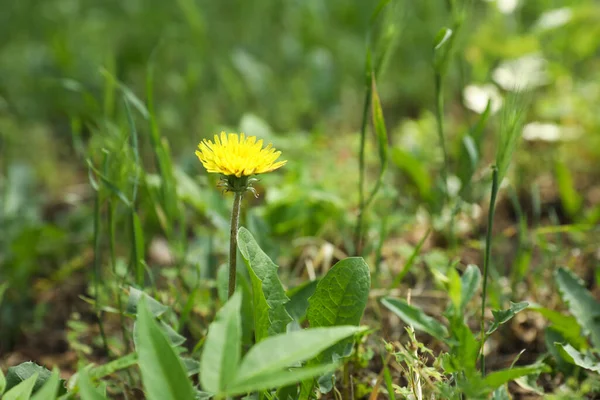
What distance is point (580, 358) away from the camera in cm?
123

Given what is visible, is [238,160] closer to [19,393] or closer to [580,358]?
[19,393]

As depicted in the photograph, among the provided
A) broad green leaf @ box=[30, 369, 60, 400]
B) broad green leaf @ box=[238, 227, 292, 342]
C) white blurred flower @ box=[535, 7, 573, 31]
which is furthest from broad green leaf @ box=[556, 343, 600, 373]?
white blurred flower @ box=[535, 7, 573, 31]

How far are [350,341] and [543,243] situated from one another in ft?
2.07

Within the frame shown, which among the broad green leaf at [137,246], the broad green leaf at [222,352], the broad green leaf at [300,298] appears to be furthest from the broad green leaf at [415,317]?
the broad green leaf at [137,246]

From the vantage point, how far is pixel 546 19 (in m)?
2.35

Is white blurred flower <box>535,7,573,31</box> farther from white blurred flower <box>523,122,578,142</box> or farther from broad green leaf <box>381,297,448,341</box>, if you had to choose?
broad green leaf <box>381,297,448,341</box>

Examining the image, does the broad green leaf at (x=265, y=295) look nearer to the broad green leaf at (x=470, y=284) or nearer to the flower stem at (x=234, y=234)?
the flower stem at (x=234, y=234)

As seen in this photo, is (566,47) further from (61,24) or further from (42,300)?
(61,24)

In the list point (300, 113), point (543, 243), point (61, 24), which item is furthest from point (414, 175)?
point (61, 24)

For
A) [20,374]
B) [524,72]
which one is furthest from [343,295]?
[524,72]

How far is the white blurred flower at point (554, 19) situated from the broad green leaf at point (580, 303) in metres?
1.27

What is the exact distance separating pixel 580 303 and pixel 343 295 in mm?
552

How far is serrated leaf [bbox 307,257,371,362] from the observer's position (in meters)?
1.17

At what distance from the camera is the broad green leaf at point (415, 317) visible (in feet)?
3.95
